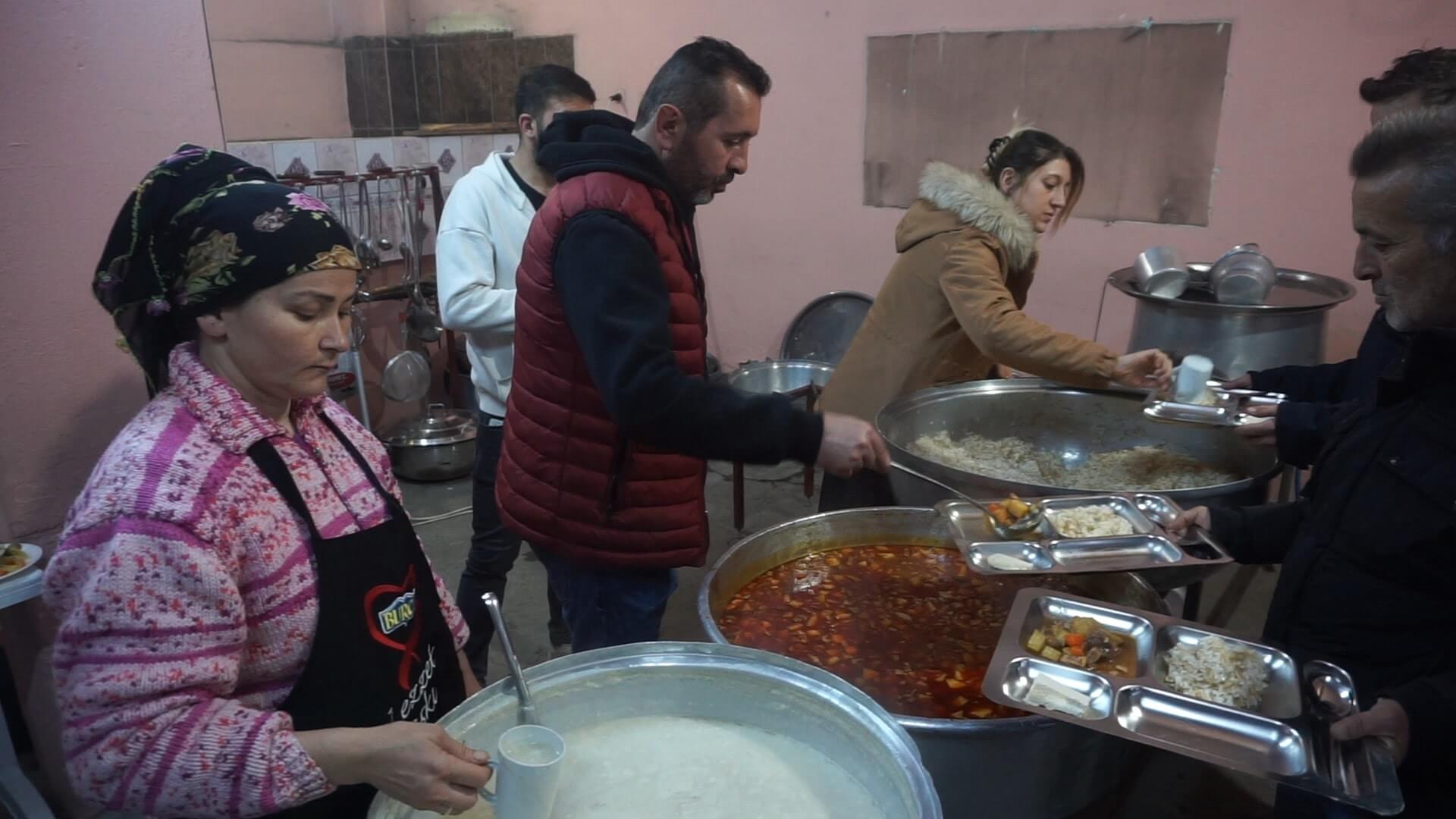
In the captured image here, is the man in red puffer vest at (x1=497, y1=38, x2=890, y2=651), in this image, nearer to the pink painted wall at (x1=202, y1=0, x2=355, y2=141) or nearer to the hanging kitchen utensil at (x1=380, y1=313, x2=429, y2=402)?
the hanging kitchen utensil at (x1=380, y1=313, x2=429, y2=402)

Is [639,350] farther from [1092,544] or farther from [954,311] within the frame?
[954,311]

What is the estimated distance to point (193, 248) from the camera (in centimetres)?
106

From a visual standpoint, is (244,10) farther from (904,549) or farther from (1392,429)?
(1392,429)

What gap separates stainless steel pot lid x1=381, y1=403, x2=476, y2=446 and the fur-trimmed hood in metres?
3.12

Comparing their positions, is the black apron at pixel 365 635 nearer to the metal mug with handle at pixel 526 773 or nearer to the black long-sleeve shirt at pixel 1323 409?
the metal mug with handle at pixel 526 773

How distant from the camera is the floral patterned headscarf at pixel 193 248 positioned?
106 cm

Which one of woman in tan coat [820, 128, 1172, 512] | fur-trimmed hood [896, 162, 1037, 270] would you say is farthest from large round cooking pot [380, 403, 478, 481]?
fur-trimmed hood [896, 162, 1037, 270]

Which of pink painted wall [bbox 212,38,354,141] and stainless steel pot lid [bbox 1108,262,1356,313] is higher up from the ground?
pink painted wall [bbox 212,38,354,141]

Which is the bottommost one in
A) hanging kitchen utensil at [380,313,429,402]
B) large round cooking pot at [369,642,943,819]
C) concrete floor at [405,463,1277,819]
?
concrete floor at [405,463,1277,819]

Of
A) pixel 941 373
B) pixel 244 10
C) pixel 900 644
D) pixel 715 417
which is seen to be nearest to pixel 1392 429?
pixel 900 644

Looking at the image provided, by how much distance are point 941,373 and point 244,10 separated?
4.07 m

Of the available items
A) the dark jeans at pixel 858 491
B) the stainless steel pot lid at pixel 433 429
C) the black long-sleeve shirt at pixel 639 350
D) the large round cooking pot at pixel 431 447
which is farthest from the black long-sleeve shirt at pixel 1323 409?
the stainless steel pot lid at pixel 433 429

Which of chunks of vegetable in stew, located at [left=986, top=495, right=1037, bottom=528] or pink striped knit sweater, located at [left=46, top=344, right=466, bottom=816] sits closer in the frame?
pink striped knit sweater, located at [left=46, top=344, right=466, bottom=816]

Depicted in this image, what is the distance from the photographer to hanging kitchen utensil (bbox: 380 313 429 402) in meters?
4.91
